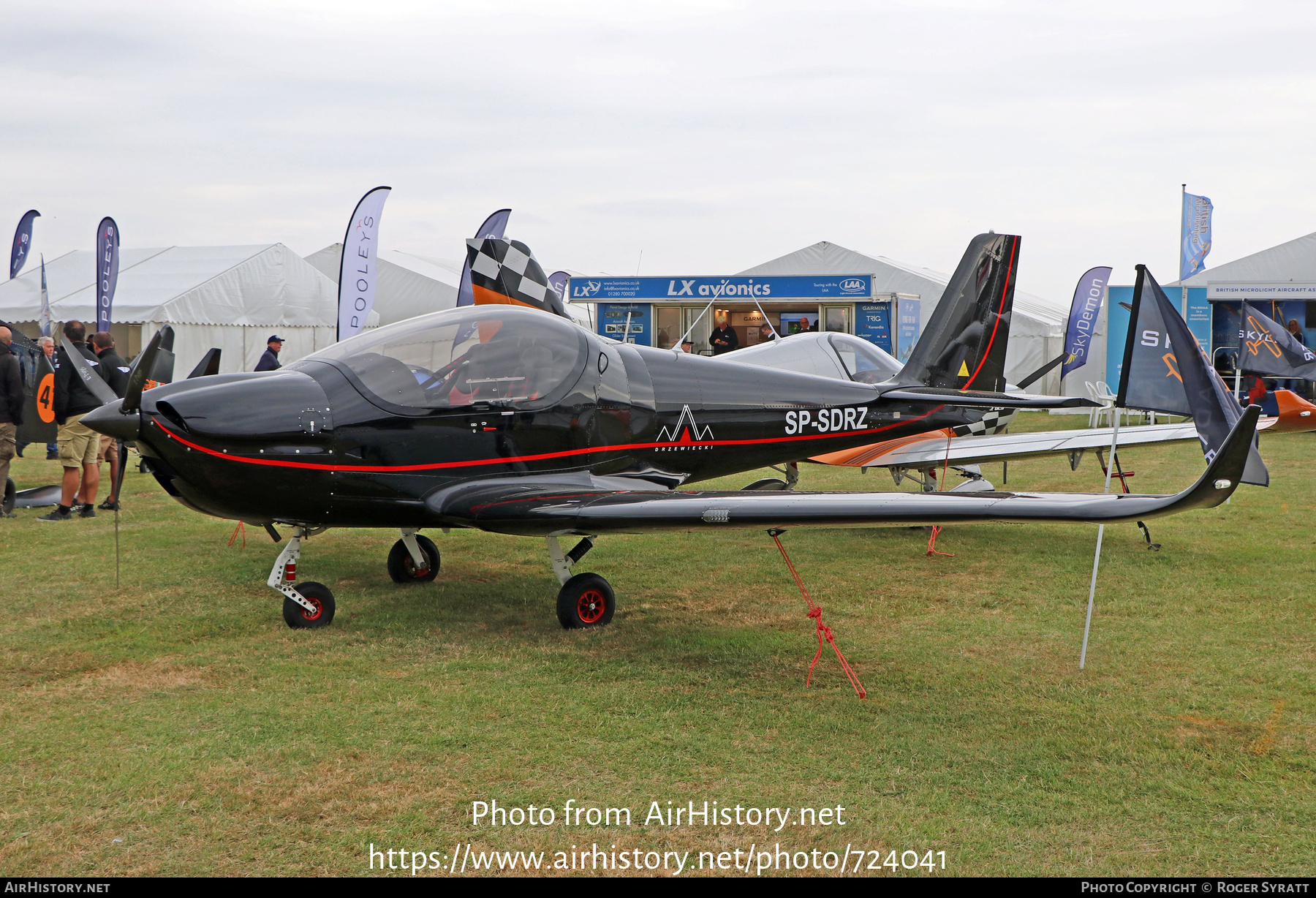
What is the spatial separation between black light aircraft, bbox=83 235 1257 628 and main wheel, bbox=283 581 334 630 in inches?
0.5

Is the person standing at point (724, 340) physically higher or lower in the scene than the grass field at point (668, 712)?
higher

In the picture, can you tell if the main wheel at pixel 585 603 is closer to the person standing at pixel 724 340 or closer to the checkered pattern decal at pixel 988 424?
the checkered pattern decal at pixel 988 424

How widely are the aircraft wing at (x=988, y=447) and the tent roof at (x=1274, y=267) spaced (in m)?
16.4

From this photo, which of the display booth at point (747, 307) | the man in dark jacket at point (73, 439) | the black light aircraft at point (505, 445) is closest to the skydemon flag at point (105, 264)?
the man in dark jacket at point (73, 439)

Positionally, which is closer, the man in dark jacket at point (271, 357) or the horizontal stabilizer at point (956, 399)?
the horizontal stabilizer at point (956, 399)

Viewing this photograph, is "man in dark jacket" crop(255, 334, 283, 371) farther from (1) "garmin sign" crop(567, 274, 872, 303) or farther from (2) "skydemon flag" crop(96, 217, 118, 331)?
(1) "garmin sign" crop(567, 274, 872, 303)

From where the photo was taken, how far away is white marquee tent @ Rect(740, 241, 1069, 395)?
27.3 m

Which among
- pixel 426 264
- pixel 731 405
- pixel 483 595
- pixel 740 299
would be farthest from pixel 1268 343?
pixel 426 264

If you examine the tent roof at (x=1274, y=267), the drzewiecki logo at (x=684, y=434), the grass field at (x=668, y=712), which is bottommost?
the grass field at (x=668, y=712)

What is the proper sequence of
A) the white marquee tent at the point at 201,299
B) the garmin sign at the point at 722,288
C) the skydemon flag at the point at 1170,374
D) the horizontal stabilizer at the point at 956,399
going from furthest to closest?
the white marquee tent at the point at 201,299 < the garmin sign at the point at 722,288 < the horizontal stabilizer at the point at 956,399 < the skydemon flag at the point at 1170,374

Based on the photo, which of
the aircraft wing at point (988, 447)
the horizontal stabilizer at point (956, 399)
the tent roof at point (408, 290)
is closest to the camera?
the horizontal stabilizer at point (956, 399)

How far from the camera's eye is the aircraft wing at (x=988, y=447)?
8.68 meters

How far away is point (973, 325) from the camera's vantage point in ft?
32.0
